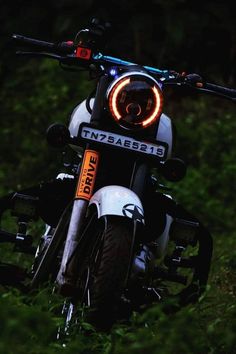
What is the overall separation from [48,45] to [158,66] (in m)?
9.30

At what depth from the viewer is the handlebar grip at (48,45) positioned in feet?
22.8

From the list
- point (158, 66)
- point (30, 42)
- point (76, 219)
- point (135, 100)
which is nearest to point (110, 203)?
point (76, 219)

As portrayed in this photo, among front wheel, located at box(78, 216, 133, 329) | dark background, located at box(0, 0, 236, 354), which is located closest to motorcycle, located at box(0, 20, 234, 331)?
front wheel, located at box(78, 216, 133, 329)

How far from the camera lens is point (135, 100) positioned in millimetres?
6328

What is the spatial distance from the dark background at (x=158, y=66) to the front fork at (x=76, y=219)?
389 centimetres

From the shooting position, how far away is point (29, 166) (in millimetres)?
12844

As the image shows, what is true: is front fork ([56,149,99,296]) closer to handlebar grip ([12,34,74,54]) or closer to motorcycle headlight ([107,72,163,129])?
motorcycle headlight ([107,72,163,129])

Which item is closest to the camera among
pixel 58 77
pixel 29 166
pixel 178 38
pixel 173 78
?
pixel 173 78

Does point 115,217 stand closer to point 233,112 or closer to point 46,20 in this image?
point 233,112

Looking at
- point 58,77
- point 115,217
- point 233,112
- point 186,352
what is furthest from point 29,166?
point 186,352

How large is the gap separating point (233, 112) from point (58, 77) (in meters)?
2.41

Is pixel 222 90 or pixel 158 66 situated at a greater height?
pixel 158 66

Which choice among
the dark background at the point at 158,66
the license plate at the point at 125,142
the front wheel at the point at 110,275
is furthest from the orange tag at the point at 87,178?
the dark background at the point at 158,66

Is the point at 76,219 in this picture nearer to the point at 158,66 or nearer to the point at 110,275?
the point at 110,275
